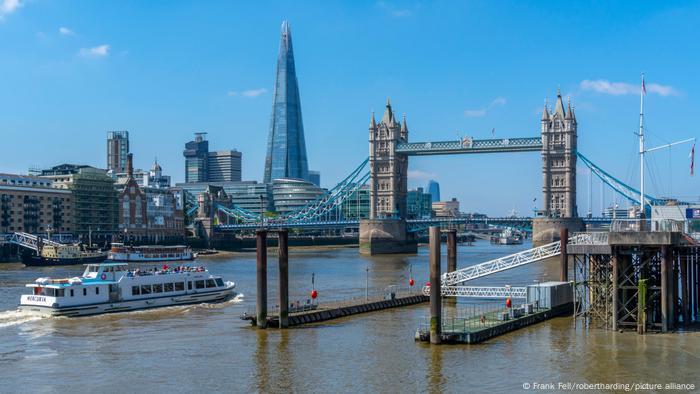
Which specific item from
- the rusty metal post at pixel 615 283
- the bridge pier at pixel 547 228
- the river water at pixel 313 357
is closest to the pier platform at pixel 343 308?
the river water at pixel 313 357

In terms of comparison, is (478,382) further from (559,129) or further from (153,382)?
(559,129)

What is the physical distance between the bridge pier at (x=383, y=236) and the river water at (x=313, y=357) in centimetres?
11032

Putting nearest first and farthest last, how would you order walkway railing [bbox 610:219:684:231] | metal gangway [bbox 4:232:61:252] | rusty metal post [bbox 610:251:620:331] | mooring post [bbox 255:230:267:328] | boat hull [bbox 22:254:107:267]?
1. rusty metal post [bbox 610:251:620:331]
2. walkway railing [bbox 610:219:684:231]
3. mooring post [bbox 255:230:267:328]
4. boat hull [bbox 22:254:107:267]
5. metal gangway [bbox 4:232:61:252]

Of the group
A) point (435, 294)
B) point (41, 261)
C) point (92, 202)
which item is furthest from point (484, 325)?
point (92, 202)

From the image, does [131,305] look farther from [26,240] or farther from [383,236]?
[383,236]

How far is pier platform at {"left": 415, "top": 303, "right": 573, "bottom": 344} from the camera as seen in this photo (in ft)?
142

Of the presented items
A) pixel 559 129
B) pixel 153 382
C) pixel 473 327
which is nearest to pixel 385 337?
pixel 473 327

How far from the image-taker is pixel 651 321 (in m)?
45.0

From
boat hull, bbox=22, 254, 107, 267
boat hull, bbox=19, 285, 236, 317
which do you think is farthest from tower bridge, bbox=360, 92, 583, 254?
boat hull, bbox=19, 285, 236, 317

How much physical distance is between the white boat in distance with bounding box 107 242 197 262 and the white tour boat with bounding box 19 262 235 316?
61555mm

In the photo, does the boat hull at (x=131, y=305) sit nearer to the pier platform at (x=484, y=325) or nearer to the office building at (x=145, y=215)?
the pier platform at (x=484, y=325)

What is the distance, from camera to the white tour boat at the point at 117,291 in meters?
56.1

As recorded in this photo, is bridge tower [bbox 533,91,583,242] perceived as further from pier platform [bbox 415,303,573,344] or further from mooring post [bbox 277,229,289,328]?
mooring post [bbox 277,229,289,328]

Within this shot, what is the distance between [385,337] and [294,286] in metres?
33.4
